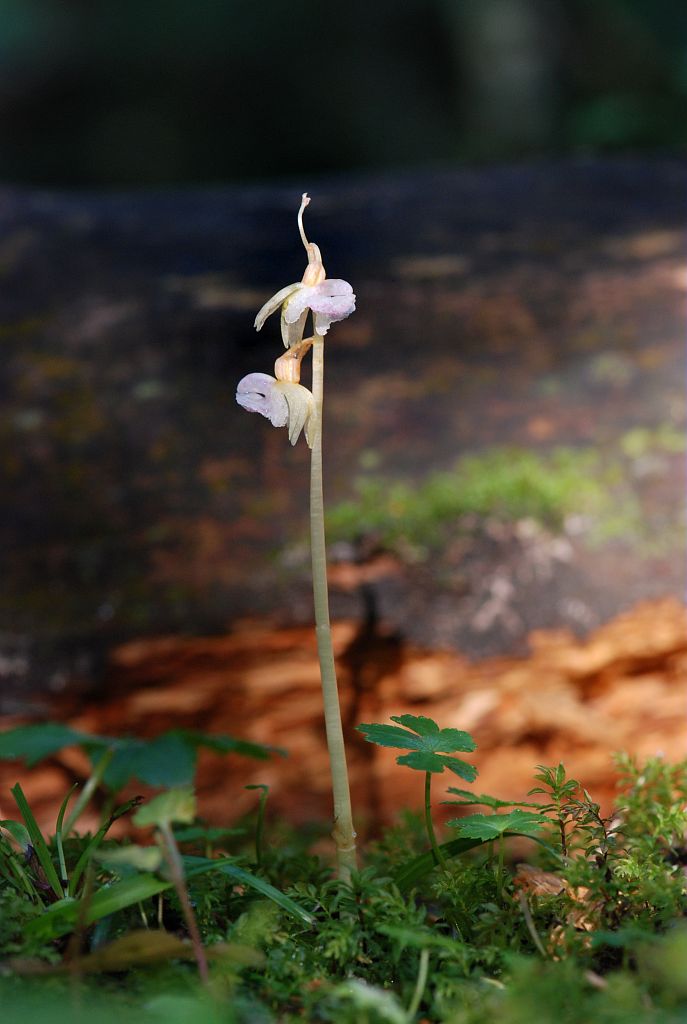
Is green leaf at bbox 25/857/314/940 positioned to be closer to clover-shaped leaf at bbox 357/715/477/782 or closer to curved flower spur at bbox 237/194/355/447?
clover-shaped leaf at bbox 357/715/477/782

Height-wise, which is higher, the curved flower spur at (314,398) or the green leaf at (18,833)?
the curved flower spur at (314,398)

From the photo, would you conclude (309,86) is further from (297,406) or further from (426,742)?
(426,742)

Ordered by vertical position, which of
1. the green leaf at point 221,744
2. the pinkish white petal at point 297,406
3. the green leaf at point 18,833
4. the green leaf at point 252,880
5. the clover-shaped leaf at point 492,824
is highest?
the pinkish white petal at point 297,406

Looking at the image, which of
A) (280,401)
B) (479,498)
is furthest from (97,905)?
(479,498)

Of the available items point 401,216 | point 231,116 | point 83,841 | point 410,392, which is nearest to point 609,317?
point 410,392

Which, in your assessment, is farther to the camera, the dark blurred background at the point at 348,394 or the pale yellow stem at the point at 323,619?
the dark blurred background at the point at 348,394

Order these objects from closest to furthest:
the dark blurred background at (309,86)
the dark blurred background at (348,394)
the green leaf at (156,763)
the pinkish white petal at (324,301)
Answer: the green leaf at (156,763) < the pinkish white petal at (324,301) < the dark blurred background at (348,394) < the dark blurred background at (309,86)

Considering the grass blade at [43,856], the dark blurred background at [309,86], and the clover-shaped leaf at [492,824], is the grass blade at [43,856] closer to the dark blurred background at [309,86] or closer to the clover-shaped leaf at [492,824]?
the clover-shaped leaf at [492,824]

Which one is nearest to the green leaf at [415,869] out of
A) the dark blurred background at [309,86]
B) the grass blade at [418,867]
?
the grass blade at [418,867]
